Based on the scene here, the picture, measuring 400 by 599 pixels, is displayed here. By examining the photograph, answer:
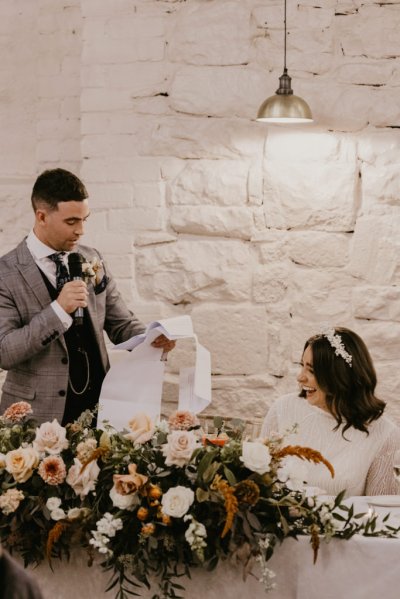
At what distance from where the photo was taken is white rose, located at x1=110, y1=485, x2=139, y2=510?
2.33m

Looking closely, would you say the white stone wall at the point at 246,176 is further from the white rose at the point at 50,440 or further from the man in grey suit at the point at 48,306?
the white rose at the point at 50,440

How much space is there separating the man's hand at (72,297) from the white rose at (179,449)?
1034mm

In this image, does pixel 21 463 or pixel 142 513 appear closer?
pixel 142 513

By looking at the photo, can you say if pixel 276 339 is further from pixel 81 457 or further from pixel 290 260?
pixel 81 457

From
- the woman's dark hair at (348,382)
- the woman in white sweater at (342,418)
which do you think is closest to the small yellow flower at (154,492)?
the woman in white sweater at (342,418)

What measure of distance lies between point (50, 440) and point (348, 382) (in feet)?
4.03

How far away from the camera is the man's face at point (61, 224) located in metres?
3.55

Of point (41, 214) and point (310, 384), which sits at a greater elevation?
point (41, 214)

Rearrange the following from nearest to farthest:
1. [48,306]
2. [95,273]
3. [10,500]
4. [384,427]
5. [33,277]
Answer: [10,500], [384,427], [48,306], [33,277], [95,273]

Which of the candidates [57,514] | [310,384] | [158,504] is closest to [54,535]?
[57,514]

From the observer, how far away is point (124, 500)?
2.33 metres

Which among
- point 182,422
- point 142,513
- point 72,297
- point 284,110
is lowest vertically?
point 142,513

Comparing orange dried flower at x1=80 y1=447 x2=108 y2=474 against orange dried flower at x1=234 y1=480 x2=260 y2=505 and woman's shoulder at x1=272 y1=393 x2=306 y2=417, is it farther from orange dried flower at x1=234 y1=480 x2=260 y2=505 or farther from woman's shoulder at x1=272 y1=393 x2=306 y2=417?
woman's shoulder at x1=272 y1=393 x2=306 y2=417

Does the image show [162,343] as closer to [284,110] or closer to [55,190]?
[55,190]
